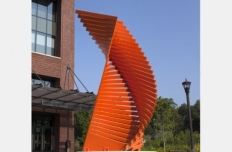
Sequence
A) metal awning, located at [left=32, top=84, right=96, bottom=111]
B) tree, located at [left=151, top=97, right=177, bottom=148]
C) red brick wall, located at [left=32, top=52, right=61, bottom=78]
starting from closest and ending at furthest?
metal awning, located at [left=32, top=84, right=96, bottom=111]
red brick wall, located at [left=32, top=52, right=61, bottom=78]
tree, located at [left=151, top=97, right=177, bottom=148]

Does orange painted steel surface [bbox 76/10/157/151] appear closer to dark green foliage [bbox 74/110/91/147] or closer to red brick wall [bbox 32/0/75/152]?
red brick wall [bbox 32/0/75/152]

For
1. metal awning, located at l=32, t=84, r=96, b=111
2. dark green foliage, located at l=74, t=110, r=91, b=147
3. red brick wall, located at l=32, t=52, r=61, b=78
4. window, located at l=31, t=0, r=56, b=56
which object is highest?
window, located at l=31, t=0, r=56, b=56

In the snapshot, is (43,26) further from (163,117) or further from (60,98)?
(163,117)

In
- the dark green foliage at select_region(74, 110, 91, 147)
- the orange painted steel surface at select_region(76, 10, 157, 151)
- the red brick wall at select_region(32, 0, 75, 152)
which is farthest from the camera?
the dark green foliage at select_region(74, 110, 91, 147)

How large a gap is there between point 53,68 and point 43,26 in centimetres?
278

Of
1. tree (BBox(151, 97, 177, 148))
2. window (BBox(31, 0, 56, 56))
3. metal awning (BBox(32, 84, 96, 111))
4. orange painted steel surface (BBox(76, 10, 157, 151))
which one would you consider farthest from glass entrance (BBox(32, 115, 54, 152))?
tree (BBox(151, 97, 177, 148))

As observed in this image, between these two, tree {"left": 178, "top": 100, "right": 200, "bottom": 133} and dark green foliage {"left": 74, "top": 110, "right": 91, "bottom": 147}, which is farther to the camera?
tree {"left": 178, "top": 100, "right": 200, "bottom": 133}

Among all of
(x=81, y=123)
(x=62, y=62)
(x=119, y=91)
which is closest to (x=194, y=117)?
(x=81, y=123)

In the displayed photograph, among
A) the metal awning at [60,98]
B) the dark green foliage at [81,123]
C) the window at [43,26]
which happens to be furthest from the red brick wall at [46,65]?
the dark green foliage at [81,123]

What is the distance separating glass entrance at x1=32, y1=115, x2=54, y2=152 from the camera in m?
24.8

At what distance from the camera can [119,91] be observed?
10.3m

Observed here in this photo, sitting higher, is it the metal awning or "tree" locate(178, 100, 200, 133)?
the metal awning
